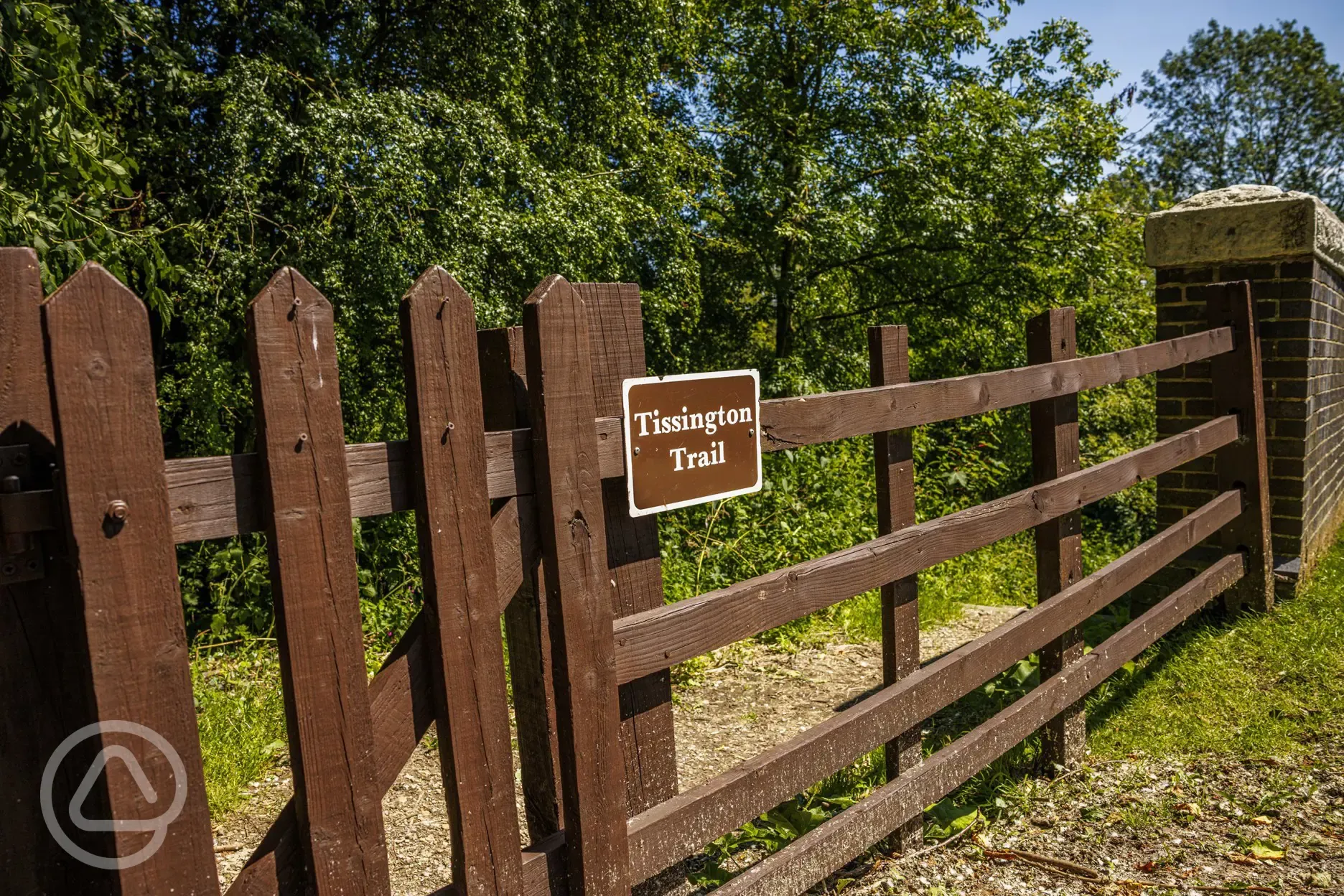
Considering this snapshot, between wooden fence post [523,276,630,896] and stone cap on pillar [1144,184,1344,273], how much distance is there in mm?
4606

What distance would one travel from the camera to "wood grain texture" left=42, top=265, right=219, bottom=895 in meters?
1.30

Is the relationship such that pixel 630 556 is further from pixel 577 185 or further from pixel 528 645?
pixel 577 185

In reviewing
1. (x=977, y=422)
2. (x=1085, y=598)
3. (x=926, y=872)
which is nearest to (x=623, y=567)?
(x=926, y=872)

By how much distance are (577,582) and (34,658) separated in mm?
919

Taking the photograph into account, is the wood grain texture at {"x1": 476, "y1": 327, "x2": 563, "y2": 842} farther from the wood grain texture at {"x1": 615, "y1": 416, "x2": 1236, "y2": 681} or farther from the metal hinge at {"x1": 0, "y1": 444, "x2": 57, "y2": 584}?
the metal hinge at {"x1": 0, "y1": 444, "x2": 57, "y2": 584}

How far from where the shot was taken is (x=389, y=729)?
1.67 metres

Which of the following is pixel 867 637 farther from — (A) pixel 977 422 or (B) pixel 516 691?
(A) pixel 977 422

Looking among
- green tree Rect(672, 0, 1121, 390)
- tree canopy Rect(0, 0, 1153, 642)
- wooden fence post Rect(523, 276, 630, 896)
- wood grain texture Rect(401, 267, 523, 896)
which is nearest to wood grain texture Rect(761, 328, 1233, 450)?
wooden fence post Rect(523, 276, 630, 896)

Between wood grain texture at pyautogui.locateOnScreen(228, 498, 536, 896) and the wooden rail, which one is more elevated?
wood grain texture at pyautogui.locateOnScreen(228, 498, 536, 896)

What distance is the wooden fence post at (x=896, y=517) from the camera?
9.84ft

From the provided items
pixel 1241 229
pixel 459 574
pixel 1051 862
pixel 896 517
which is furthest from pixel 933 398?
pixel 1241 229

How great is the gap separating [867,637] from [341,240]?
14.2ft

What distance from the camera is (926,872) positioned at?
9.93 feet

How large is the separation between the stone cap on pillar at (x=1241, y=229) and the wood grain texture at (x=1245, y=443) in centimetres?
27
